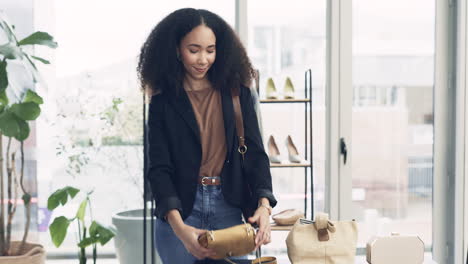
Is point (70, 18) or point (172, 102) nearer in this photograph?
point (172, 102)

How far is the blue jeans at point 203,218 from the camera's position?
65.5 inches

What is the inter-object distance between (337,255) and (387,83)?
1.67m

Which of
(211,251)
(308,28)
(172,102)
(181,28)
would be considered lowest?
(211,251)

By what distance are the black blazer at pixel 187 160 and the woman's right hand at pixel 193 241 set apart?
0.08 m

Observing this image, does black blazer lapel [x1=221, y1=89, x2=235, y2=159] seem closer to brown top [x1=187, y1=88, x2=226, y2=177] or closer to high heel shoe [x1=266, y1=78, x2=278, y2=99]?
brown top [x1=187, y1=88, x2=226, y2=177]

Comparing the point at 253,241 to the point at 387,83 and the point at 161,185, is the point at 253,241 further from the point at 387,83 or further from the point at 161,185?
the point at 387,83

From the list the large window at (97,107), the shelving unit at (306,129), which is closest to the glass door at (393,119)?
the shelving unit at (306,129)

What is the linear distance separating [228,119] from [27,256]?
168cm

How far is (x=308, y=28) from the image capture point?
11.0ft

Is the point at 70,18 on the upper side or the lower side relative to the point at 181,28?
upper

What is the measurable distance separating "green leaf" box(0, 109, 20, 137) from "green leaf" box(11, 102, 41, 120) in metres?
0.03

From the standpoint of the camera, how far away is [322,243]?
6.78 feet

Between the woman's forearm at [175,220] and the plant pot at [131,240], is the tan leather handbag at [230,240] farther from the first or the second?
the plant pot at [131,240]

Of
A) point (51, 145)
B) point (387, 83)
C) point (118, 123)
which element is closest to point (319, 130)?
point (387, 83)
